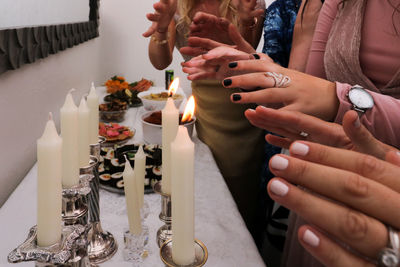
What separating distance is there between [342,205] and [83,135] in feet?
1.26

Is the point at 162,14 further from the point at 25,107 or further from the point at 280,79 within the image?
the point at 280,79

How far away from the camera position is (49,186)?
1.01 ft

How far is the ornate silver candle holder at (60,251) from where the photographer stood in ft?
0.99

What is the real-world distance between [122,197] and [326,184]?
598 millimetres

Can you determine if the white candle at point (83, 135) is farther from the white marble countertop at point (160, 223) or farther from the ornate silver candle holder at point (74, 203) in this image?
the white marble countertop at point (160, 223)

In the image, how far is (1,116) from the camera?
73cm


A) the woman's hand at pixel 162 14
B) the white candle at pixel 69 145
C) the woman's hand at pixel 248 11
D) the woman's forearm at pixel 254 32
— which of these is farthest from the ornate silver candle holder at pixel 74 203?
the woman's forearm at pixel 254 32

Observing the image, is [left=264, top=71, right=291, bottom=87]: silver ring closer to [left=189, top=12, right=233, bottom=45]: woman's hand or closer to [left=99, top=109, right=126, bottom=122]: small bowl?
[left=189, top=12, right=233, bottom=45]: woman's hand

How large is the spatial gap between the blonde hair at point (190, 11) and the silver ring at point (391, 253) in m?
1.30

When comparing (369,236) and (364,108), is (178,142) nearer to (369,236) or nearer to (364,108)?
(369,236)

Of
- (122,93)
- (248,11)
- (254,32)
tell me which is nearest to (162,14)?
(248,11)

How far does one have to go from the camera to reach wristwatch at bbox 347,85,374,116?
0.60 m

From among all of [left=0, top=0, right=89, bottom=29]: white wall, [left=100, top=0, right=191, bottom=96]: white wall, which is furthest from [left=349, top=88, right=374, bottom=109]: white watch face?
[left=100, top=0, right=191, bottom=96]: white wall

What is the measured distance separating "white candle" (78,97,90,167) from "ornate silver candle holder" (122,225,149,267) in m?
0.18
